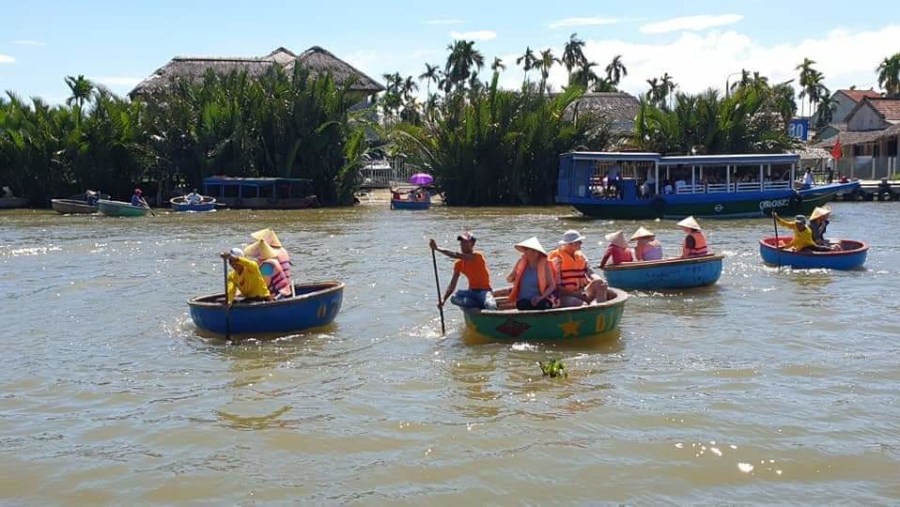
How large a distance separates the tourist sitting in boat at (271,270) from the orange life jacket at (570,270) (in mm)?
3490

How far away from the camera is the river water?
7.25 metres

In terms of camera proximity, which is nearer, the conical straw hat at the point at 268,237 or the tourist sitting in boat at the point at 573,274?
the tourist sitting in boat at the point at 573,274

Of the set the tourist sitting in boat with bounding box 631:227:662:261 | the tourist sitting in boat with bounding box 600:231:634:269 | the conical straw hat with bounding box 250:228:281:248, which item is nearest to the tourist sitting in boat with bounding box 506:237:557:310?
the conical straw hat with bounding box 250:228:281:248

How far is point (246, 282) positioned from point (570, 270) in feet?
13.3

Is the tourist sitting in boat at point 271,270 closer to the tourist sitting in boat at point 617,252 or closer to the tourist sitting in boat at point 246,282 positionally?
the tourist sitting in boat at point 246,282

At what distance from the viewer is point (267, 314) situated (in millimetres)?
11883

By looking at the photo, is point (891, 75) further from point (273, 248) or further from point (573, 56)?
point (273, 248)

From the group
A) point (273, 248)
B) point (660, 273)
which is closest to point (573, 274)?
point (660, 273)

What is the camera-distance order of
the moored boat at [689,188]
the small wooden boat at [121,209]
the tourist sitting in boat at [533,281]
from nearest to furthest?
the tourist sitting in boat at [533,281] < the moored boat at [689,188] < the small wooden boat at [121,209]

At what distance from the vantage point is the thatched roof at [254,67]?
166ft

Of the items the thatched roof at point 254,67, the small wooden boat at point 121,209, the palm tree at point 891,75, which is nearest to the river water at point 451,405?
the small wooden boat at point 121,209

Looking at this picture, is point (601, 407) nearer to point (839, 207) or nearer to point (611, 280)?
point (611, 280)

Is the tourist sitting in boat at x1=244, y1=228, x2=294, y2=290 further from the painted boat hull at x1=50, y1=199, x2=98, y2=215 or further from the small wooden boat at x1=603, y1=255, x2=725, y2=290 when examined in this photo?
the painted boat hull at x1=50, y1=199, x2=98, y2=215

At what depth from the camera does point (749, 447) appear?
Result: 782 centimetres
